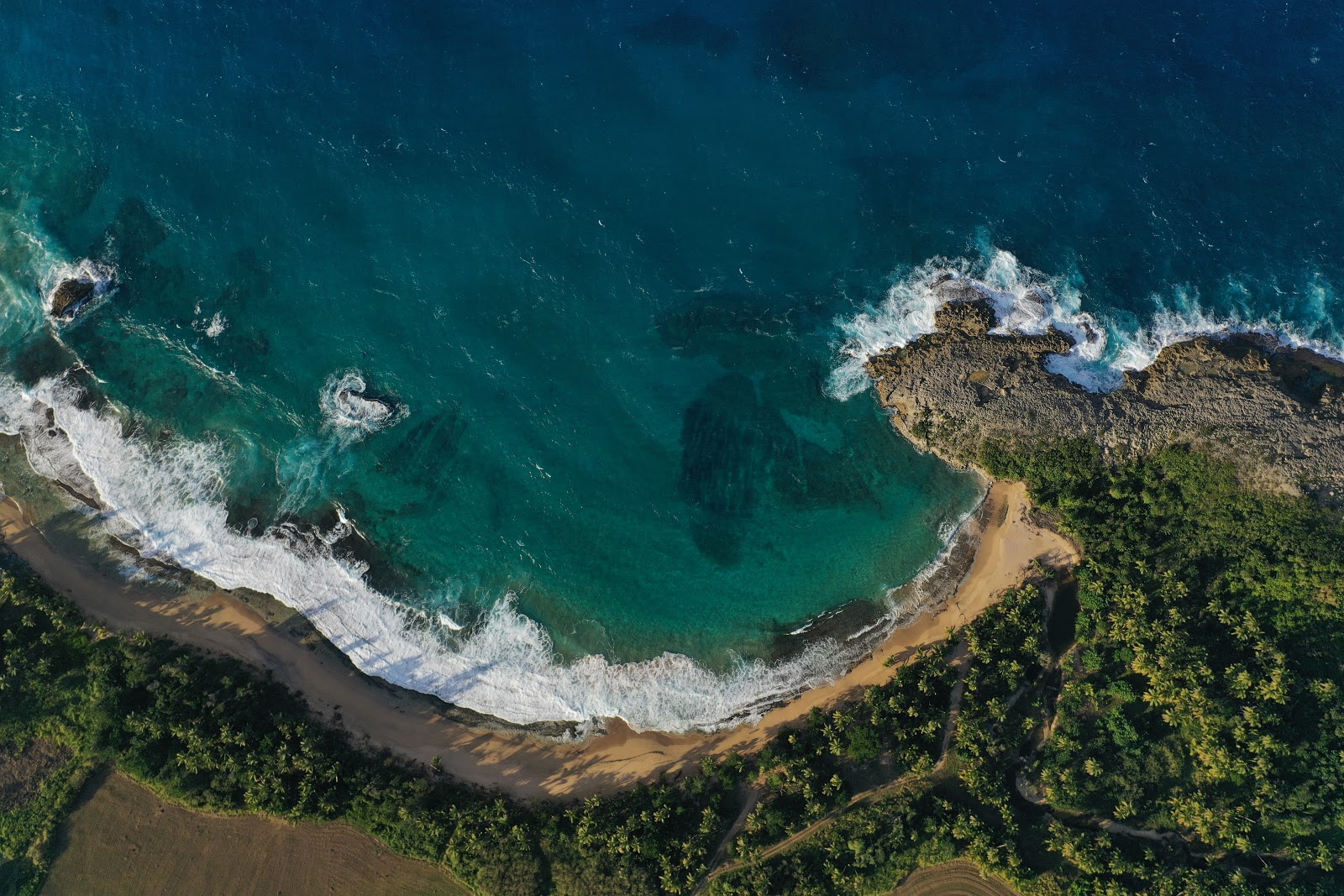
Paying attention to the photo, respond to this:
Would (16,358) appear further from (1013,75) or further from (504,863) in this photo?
(1013,75)

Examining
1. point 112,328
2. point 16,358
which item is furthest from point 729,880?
point 16,358

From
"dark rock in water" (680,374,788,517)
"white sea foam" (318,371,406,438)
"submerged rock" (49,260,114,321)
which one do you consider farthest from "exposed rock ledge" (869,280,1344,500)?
"submerged rock" (49,260,114,321)

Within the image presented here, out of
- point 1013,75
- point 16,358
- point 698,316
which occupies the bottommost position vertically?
point 16,358

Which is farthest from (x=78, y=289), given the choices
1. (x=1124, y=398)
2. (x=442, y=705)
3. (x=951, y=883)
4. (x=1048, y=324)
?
(x=1124, y=398)

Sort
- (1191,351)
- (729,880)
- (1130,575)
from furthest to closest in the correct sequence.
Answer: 1. (1191,351)
2. (1130,575)
3. (729,880)

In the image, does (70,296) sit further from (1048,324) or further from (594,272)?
(1048,324)

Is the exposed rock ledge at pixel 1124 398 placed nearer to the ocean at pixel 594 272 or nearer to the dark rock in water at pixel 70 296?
the ocean at pixel 594 272

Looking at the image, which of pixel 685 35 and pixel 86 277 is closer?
pixel 86 277

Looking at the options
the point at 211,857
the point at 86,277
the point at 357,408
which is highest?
the point at 86,277
